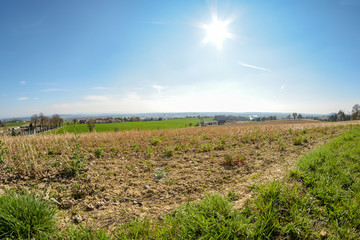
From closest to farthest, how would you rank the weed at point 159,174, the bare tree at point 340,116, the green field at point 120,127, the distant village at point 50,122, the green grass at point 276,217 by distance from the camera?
the green grass at point 276,217
the weed at point 159,174
the distant village at point 50,122
the green field at point 120,127
the bare tree at point 340,116

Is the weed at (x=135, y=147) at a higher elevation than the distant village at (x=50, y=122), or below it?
below

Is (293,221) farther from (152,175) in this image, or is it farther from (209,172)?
(152,175)

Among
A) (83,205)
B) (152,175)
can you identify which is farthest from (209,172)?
(83,205)

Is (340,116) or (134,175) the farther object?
(340,116)

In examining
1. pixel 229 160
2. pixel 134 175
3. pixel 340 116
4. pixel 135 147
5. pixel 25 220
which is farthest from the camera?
pixel 340 116

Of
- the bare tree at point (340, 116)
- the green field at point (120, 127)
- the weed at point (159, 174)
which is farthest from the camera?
the bare tree at point (340, 116)

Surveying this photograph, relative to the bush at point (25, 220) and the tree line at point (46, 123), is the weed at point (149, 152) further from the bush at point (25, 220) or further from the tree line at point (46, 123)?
the tree line at point (46, 123)

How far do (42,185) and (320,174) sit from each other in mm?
7057

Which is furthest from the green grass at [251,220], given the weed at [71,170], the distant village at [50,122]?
the distant village at [50,122]

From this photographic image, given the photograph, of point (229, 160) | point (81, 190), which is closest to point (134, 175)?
point (81, 190)

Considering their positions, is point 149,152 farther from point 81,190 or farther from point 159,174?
point 81,190

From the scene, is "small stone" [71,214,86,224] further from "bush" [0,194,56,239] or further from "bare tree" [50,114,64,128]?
"bare tree" [50,114,64,128]

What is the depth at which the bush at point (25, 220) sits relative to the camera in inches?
82.6

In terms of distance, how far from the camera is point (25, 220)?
7.22 feet
